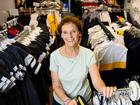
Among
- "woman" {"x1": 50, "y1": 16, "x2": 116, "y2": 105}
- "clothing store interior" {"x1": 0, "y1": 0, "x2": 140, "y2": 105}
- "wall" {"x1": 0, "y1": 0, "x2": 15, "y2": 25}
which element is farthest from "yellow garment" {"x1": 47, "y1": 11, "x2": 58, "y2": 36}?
"woman" {"x1": 50, "y1": 16, "x2": 116, "y2": 105}

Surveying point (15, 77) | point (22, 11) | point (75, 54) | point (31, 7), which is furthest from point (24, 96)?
point (31, 7)

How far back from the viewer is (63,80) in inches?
67.9

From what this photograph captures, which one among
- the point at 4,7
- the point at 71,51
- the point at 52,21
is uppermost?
the point at 4,7

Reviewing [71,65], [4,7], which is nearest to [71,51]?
[71,65]

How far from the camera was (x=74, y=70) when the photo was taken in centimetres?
170

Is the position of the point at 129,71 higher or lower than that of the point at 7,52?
lower

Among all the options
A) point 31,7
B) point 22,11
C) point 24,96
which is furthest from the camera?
point 31,7

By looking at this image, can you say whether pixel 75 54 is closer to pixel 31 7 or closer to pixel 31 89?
pixel 31 89

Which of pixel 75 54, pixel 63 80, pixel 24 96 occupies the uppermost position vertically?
pixel 75 54

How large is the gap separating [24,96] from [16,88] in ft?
0.36

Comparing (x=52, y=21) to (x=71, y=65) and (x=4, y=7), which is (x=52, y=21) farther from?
(x=71, y=65)

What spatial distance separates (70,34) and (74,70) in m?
0.25

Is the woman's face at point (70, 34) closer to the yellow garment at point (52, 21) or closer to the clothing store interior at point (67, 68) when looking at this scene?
the clothing store interior at point (67, 68)

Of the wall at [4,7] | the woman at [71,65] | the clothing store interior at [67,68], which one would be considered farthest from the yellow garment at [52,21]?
the woman at [71,65]
